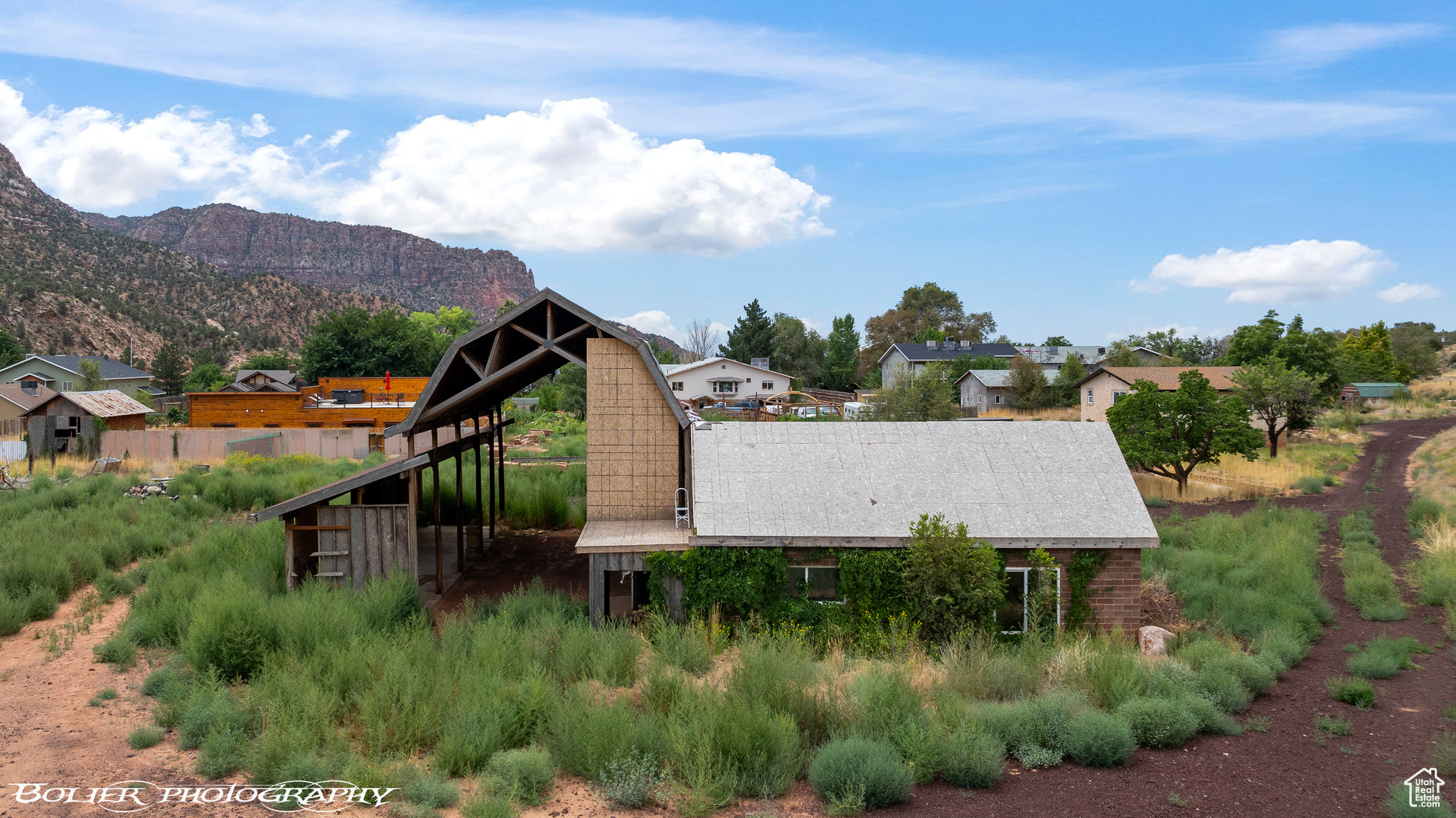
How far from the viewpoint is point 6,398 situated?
113 feet

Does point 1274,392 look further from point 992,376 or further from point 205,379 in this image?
point 205,379

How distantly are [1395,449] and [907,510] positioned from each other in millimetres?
35366

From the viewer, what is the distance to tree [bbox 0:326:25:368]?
219 ft

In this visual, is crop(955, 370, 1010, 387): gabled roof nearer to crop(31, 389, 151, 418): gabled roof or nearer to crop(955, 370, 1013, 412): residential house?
crop(955, 370, 1013, 412): residential house

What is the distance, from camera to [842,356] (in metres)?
88.1

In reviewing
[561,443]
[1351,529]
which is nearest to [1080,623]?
[1351,529]

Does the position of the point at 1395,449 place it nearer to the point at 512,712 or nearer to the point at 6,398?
the point at 512,712

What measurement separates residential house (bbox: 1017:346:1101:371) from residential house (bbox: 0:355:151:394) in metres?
71.4

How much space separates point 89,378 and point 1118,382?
234 feet

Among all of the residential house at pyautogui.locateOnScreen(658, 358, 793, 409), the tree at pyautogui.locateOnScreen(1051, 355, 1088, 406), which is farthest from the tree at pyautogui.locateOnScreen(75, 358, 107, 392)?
the tree at pyautogui.locateOnScreen(1051, 355, 1088, 406)

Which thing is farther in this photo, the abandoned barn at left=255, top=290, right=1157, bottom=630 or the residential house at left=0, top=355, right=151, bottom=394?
the residential house at left=0, top=355, right=151, bottom=394

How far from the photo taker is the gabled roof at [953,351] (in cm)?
7538

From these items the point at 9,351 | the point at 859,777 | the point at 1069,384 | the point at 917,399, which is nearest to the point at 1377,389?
the point at 1069,384

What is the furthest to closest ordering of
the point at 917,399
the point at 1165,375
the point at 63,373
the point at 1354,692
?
the point at 63,373 < the point at 1165,375 < the point at 917,399 < the point at 1354,692
